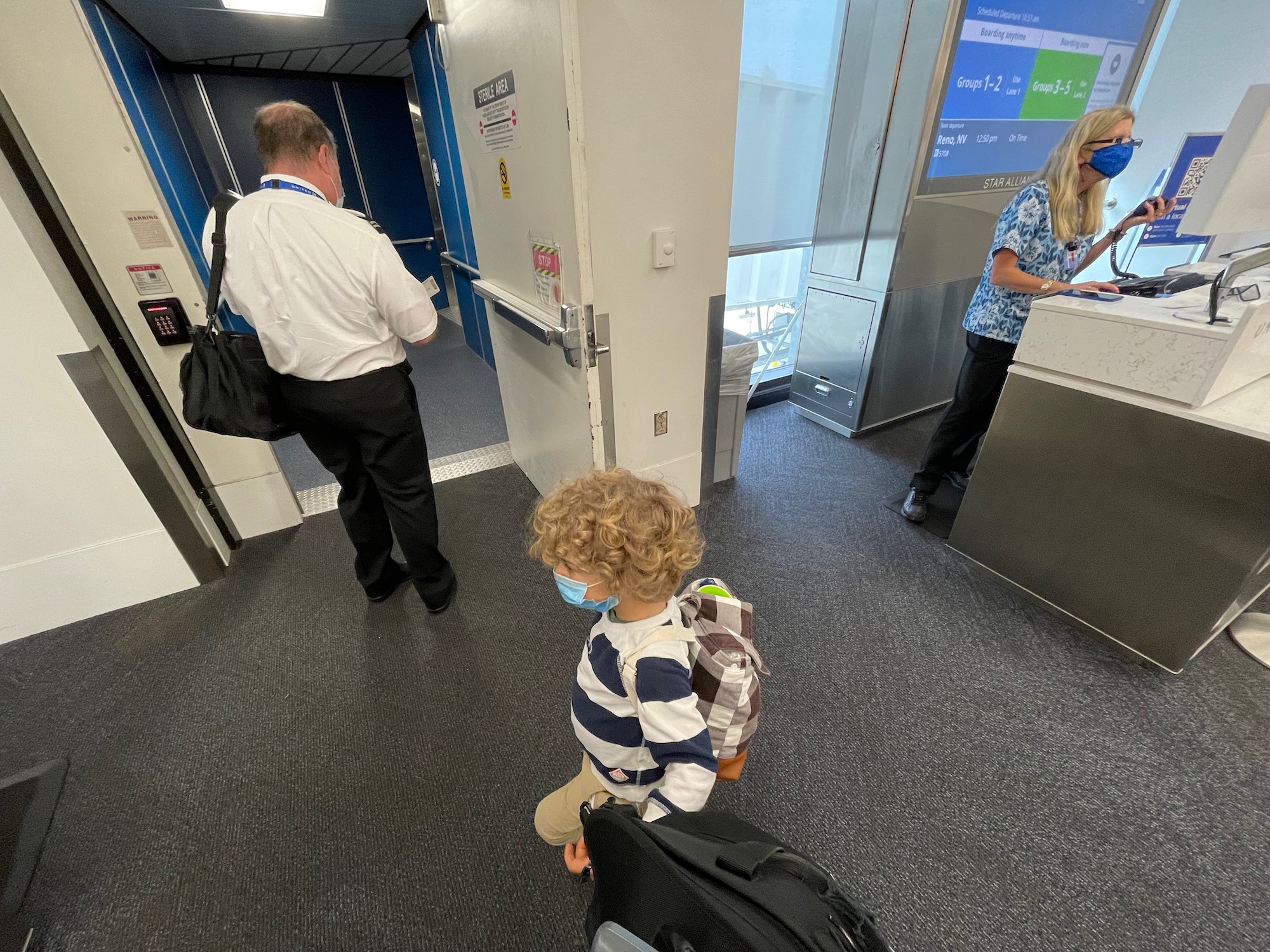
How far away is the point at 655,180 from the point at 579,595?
4.76 ft

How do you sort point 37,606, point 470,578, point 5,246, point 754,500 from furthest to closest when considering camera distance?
point 754,500, point 470,578, point 37,606, point 5,246

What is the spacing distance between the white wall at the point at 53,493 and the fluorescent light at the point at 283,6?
1.62 meters

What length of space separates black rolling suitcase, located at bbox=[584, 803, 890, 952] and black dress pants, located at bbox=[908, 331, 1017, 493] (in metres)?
1.83

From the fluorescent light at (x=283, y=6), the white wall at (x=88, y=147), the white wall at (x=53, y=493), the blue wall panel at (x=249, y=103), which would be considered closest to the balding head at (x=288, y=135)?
the white wall at (x=88, y=147)

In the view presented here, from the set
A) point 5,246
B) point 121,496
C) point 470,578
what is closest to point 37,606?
point 121,496

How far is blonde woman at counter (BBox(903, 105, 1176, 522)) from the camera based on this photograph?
1663mm

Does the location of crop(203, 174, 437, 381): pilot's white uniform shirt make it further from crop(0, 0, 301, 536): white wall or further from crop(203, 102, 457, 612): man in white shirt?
crop(0, 0, 301, 536): white wall

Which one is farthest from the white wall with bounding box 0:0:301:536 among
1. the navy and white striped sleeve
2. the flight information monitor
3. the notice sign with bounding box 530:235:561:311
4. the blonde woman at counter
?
the flight information monitor

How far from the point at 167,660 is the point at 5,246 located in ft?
4.39

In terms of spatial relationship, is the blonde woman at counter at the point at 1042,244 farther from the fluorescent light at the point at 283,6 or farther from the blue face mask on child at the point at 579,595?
the fluorescent light at the point at 283,6

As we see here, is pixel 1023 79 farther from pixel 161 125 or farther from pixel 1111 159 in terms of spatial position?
pixel 161 125

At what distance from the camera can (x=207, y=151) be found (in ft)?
13.9

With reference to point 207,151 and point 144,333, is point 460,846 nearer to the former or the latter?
point 144,333

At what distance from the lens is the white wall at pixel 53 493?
155 cm
